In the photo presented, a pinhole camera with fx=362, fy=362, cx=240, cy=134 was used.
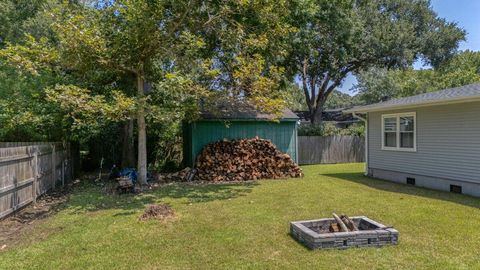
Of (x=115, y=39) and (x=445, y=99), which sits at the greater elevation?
(x=115, y=39)

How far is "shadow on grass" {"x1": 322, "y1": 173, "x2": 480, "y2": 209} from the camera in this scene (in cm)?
825

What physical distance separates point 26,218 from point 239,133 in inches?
322

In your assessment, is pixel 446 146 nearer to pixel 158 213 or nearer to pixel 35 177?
pixel 158 213

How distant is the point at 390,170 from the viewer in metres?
12.1

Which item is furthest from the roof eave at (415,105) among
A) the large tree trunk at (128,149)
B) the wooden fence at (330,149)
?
the large tree trunk at (128,149)

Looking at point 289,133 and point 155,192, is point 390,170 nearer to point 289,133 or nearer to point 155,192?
point 289,133

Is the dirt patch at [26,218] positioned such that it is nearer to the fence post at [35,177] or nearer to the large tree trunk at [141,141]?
the fence post at [35,177]

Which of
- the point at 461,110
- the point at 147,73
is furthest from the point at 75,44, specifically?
the point at 461,110

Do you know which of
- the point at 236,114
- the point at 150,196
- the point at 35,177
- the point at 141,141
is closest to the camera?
the point at 35,177

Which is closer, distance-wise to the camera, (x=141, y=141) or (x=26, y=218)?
(x=26, y=218)

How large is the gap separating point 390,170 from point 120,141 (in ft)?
36.1

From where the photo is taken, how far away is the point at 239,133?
45.5 ft

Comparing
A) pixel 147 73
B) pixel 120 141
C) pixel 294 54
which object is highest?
pixel 294 54

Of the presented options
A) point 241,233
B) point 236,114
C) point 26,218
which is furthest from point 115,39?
point 241,233
